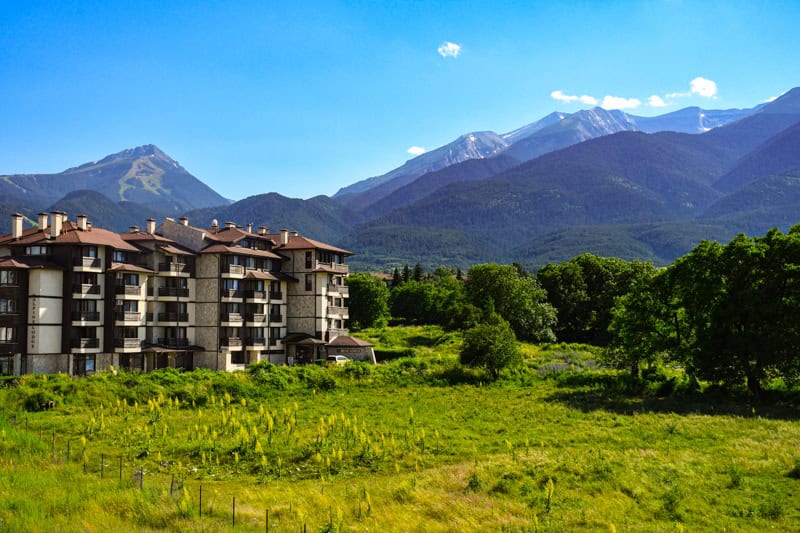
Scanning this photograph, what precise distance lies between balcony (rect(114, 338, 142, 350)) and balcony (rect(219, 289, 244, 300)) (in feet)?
27.1

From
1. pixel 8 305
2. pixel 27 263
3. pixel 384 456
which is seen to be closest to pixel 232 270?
pixel 27 263

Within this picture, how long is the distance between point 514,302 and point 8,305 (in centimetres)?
5793

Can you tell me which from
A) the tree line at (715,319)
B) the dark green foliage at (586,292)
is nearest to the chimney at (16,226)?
the tree line at (715,319)

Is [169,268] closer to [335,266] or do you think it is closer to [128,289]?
[128,289]

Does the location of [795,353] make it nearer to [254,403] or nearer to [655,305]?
[655,305]

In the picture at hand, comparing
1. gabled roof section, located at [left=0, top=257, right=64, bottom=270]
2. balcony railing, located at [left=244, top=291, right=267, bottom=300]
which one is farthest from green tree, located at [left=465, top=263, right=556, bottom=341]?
gabled roof section, located at [left=0, top=257, right=64, bottom=270]

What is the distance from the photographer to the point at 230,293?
2347 inches

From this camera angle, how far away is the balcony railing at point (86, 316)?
5119 centimetres

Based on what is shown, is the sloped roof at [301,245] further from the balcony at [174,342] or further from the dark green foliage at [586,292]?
the dark green foliage at [586,292]

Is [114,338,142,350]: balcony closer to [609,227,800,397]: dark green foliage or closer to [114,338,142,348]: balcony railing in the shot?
[114,338,142,348]: balcony railing

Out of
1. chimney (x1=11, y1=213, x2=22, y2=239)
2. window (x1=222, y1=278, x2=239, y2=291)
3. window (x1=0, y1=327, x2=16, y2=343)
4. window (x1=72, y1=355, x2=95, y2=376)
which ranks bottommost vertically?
window (x1=72, y1=355, x2=95, y2=376)

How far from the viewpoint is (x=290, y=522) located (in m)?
20.0

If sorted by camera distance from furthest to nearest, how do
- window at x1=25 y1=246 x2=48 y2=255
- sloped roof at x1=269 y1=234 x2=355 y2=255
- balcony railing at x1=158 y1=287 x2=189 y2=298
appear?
sloped roof at x1=269 y1=234 x2=355 y2=255 < balcony railing at x1=158 y1=287 x2=189 y2=298 < window at x1=25 y1=246 x2=48 y2=255

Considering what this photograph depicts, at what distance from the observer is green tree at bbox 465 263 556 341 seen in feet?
281
